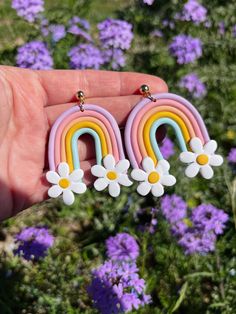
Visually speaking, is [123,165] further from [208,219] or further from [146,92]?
[208,219]

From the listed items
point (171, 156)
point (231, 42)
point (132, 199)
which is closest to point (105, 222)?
point (132, 199)

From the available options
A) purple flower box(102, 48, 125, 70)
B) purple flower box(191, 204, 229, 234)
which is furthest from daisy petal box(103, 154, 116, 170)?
purple flower box(102, 48, 125, 70)

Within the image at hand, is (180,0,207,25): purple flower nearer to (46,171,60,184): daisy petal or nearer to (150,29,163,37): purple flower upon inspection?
(150,29,163,37): purple flower

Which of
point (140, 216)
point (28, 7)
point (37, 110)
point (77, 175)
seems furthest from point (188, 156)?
point (28, 7)

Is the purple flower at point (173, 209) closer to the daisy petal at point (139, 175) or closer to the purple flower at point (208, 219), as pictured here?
the purple flower at point (208, 219)

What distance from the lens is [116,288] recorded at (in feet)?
7.85

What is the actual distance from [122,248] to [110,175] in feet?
1.39

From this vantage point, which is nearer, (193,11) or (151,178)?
(151,178)

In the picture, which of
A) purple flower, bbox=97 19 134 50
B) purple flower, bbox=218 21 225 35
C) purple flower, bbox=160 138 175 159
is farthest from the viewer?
purple flower, bbox=218 21 225 35

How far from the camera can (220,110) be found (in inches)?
146

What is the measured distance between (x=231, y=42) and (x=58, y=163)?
1.98 metres

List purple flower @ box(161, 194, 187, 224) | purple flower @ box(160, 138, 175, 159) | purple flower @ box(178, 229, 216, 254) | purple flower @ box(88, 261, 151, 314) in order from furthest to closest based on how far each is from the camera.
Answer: purple flower @ box(160, 138, 175, 159) → purple flower @ box(161, 194, 187, 224) → purple flower @ box(178, 229, 216, 254) → purple flower @ box(88, 261, 151, 314)

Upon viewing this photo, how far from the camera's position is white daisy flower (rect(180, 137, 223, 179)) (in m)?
2.41

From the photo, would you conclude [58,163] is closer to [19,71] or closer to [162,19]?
[19,71]
